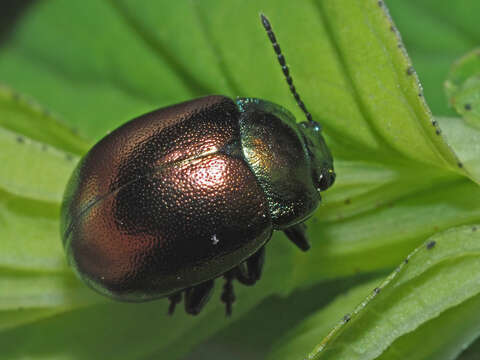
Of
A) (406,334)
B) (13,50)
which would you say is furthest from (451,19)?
(13,50)

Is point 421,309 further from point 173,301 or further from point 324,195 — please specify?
point 173,301

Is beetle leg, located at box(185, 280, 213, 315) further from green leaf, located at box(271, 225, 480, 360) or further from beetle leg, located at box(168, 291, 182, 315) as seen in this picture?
green leaf, located at box(271, 225, 480, 360)

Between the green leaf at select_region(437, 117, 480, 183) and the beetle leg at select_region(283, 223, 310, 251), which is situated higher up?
the green leaf at select_region(437, 117, 480, 183)

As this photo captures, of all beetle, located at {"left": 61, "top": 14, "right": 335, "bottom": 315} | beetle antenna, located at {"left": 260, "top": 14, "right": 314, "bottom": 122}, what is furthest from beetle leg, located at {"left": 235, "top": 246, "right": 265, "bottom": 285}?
beetle antenna, located at {"left": 260, "top": 14, "right": 314, "bottom": 122}

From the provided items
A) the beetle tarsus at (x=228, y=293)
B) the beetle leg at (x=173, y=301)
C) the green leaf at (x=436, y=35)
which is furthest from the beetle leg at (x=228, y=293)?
the green leaf at (x=436, y=35)

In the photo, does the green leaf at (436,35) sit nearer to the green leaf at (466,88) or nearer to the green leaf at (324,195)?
the green leaf at (466,88)

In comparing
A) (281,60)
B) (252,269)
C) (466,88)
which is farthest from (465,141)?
(252,269)
